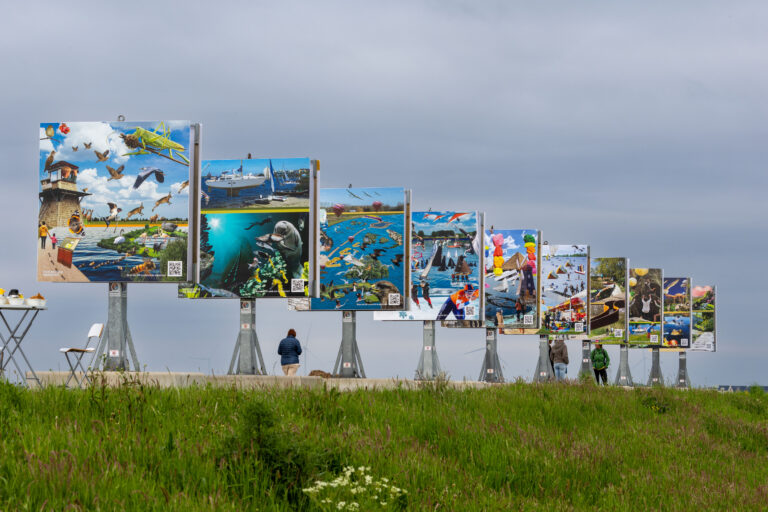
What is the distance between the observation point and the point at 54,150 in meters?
24.0

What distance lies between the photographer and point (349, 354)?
30453 millimetres

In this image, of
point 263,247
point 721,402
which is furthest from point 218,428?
point 263,247

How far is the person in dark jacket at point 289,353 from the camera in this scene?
23.7 m

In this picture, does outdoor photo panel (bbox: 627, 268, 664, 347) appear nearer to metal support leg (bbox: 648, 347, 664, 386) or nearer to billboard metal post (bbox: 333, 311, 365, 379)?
metal support leg (bbox: 648, 347, 664, 386)

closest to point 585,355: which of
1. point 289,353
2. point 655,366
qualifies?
point 655,366

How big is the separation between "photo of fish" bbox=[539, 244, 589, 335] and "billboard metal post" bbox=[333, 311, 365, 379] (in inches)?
576

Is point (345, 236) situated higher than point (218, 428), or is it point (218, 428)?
point (345, 236)

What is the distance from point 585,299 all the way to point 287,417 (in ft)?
119

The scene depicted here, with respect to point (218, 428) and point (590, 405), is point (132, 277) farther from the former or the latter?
point (218, 428)

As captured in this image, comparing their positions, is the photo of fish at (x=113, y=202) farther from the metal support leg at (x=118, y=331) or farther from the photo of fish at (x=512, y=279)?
the photo of fish at (x=512, y=279)

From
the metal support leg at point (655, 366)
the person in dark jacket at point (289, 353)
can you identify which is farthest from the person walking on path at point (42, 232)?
the metal support leg at point (655, 366)

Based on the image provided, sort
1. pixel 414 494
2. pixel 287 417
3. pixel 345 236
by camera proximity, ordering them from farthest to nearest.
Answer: pixel 345 236
pixel 287 417
pixel 414 494

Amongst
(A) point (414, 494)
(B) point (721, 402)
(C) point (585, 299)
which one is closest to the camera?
(A) point (414, 494)

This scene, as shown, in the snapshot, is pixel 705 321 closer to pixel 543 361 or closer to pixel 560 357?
pixel 543 361
